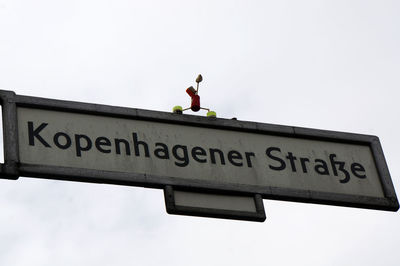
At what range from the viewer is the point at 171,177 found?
5.77 metres

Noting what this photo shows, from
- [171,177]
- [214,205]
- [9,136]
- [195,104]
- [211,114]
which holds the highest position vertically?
[195,104]

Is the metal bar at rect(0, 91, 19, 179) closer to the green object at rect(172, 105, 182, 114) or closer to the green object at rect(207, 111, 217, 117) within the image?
the green object at rect(172, 105, 182, 114)

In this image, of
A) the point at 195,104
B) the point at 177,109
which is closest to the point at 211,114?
the point at 195,104

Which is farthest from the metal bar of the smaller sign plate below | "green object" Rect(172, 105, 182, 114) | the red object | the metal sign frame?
the red object

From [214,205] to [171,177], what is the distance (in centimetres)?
31

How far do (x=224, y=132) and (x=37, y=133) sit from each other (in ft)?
4.23

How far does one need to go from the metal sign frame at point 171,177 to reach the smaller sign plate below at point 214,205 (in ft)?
0.14

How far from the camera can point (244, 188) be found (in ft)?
19.4

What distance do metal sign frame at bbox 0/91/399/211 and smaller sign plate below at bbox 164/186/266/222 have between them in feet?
0.14

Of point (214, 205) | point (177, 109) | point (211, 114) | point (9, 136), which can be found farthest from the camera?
point (211, 114)

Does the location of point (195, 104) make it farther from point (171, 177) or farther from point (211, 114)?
point (171, 177)

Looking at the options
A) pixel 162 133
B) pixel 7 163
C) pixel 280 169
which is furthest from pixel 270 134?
pixel 7 163

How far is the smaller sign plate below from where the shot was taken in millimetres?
5605

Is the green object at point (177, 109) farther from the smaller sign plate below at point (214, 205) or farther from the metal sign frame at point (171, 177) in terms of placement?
the smaller sign plate below at point (214, 205)
